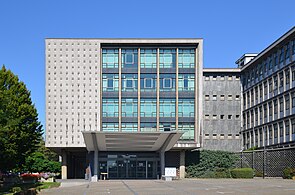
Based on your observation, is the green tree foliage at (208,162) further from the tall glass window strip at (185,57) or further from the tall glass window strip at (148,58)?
the tall glass window strip at (148,58)

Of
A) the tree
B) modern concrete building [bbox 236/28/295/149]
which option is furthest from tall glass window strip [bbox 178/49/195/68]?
the tree

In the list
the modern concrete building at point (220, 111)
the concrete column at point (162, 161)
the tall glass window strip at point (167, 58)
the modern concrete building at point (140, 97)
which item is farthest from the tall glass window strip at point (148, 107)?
the modern concrete building at point (220, 111)

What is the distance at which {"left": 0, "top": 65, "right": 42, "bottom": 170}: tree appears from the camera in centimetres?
4172

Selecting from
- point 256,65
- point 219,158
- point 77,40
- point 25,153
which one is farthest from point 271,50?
point 25,153

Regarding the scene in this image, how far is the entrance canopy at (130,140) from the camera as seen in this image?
151 ft

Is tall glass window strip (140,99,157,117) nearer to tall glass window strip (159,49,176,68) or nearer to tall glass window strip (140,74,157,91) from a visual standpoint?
tall glass window strip (140,74,157,91)

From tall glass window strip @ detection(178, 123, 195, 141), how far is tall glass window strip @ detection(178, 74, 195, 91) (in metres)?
4.41

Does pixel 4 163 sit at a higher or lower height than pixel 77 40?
lower

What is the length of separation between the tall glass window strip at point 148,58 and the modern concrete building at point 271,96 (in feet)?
45.9

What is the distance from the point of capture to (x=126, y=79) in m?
59.8

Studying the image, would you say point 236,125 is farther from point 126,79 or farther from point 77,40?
point 77,40

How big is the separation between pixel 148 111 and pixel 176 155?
723 centimetres

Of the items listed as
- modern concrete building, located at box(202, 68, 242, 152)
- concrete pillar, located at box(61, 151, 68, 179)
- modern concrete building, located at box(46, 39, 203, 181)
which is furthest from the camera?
modern concrete building, located at box(202, 68, 242, 152)

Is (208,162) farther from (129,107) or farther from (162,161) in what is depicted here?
(129,107)
